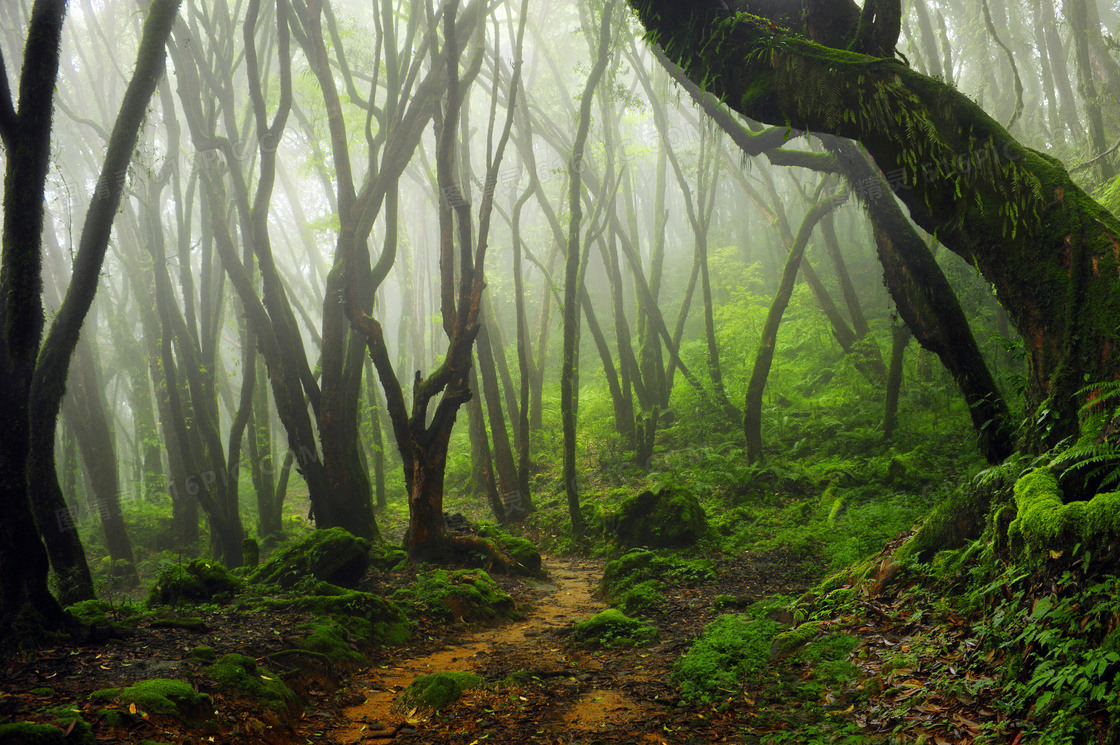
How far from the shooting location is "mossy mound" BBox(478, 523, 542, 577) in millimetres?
8688

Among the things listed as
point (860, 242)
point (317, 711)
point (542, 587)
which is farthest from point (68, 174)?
point (860, 242)

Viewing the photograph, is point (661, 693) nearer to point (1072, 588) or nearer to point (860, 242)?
point (1072, 588)

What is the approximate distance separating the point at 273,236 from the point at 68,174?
46.4 feet

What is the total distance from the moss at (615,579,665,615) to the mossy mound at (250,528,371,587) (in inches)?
121

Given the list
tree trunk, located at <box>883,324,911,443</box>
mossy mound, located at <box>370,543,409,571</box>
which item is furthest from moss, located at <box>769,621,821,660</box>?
tree trunk, located at <box>883,324,911,443</box>

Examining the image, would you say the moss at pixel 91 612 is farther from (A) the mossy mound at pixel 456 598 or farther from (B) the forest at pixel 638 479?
(A) the mossy mound at pixel 456 598

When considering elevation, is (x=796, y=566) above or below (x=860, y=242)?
below

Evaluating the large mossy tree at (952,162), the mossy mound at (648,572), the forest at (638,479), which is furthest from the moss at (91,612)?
the large mossy tree at (952,162)

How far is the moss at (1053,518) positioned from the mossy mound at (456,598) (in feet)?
16.9

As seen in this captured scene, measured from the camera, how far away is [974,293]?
1115 centimetres

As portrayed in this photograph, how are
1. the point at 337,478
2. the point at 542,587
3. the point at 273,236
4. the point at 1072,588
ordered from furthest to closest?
the point at 273,236
the point at 337,478
the point at 542,587
the point at 1072,588

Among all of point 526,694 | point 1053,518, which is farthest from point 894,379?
point 526,694

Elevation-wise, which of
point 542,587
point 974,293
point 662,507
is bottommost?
point 542,587

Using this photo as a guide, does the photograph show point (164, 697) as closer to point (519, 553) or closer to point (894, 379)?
point (519, 553)
